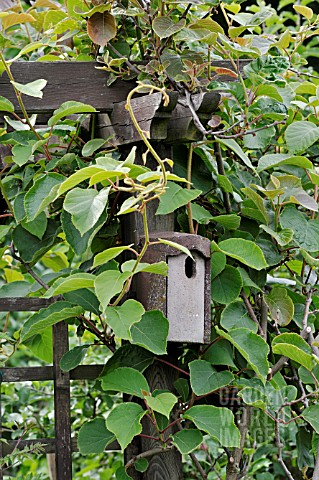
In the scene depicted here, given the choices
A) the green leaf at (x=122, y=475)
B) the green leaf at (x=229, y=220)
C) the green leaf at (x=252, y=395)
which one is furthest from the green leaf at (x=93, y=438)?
the green leaf at (x=229, y=220)

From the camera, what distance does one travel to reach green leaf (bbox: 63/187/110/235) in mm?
1093

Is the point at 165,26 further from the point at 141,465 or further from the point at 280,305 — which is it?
the point at 141,465

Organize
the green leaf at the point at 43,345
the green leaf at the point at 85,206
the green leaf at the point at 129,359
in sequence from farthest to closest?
the green leaf at the point at 43,345 → the green leaf at the point at 129,359 → the green leaf at the point at 85,206

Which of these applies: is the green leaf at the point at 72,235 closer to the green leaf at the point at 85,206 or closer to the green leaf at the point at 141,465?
the green leaf at the point at 85,206

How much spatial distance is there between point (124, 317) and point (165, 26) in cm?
55

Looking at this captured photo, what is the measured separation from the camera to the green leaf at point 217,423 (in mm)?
1311

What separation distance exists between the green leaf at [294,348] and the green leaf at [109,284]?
1.08 feet

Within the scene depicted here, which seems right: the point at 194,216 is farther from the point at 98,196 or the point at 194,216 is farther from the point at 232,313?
the point at 98,196

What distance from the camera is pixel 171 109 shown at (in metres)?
1.37

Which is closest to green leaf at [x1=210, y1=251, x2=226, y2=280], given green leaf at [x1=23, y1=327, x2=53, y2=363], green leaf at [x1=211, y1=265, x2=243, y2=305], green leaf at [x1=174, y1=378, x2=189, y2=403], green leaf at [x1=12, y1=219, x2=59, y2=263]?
green leaf at [x1=211, y1=265, x2=243, y2=305]

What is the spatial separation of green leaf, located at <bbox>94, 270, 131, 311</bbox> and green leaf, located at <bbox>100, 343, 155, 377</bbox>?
0.26 meters

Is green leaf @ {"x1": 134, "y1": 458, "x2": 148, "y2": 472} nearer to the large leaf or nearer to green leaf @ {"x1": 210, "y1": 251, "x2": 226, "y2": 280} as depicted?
green leaf @ {"x1": 210, "y1": 251, "x2": 226, "y2": 280}

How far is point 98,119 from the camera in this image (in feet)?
5.20

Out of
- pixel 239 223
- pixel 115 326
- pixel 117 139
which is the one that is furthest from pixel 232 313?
pixel 117 139
